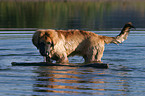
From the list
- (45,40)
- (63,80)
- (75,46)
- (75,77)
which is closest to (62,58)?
(75,46)

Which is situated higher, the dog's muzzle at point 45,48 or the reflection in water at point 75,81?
the dog's muzzle at point 45,48

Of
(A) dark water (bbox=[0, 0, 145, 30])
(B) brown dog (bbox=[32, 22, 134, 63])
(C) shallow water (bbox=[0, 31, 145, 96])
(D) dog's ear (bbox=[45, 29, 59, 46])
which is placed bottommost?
(A) dark water (bbox=[0, 0, 145, 30])

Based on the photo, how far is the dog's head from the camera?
14.0m

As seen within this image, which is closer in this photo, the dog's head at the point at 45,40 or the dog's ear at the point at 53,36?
the dog's head at the point at 45,40

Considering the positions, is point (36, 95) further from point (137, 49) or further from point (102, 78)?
point (137, 49)

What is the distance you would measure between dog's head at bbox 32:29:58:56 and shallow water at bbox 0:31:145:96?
0.65m

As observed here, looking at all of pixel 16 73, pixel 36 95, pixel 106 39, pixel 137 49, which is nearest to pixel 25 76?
pixel 16 73

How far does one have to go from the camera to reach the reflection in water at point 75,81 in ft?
37.2

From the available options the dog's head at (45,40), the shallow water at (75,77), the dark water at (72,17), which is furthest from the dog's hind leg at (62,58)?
the dark water at (72,17)

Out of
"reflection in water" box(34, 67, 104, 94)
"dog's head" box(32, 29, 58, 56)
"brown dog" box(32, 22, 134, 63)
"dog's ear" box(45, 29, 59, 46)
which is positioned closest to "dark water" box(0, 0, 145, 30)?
"brown dog" box(32, 22, 134, 63)

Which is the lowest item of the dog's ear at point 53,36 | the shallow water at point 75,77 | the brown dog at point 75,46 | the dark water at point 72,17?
the dark water at point 72,17

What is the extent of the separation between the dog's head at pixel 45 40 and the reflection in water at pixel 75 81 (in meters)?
0.65

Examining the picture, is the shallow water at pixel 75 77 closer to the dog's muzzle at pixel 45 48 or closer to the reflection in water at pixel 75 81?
the reflection in water at pixel 75 81

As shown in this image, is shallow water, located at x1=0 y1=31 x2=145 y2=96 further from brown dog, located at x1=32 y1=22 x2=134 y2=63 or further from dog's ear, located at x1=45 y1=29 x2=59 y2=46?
dog's ear, located at x1=45 y1=29 x2=59 y2=46
